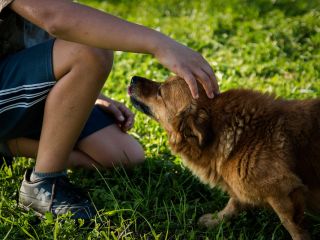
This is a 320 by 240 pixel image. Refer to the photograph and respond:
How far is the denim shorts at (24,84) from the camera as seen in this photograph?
3270mm

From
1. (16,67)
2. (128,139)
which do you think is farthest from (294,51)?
Answer: (16,67)

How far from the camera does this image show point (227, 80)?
213 inches

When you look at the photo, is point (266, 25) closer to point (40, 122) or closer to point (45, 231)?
point (40, 122)

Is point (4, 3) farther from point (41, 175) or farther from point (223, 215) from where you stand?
point (223, 215)

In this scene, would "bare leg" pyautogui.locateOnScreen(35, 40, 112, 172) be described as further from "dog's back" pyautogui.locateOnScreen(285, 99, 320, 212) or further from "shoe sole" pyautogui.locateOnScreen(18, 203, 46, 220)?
"dog's back" pyautogui.locateOnScreen(285, 99, 320, 212)

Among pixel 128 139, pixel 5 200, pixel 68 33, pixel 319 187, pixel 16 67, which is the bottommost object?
pixel 5 200

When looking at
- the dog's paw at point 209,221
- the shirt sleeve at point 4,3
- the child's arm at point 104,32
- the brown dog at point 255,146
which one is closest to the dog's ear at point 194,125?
the brown dog at point 255,146

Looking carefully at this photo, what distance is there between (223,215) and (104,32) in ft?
4.82

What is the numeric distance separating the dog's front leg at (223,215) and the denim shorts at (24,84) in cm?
131

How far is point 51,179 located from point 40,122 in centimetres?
43

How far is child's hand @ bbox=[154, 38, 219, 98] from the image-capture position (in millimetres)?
2561

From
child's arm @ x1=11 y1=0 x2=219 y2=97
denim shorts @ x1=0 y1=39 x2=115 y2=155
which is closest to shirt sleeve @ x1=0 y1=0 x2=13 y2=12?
child's arm @ x1=11 y1=0 x2=219 y2=97

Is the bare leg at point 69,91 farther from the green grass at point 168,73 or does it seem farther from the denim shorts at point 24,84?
the green grass at point 168,73

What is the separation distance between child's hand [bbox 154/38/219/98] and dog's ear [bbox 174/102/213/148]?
43 centimetres
